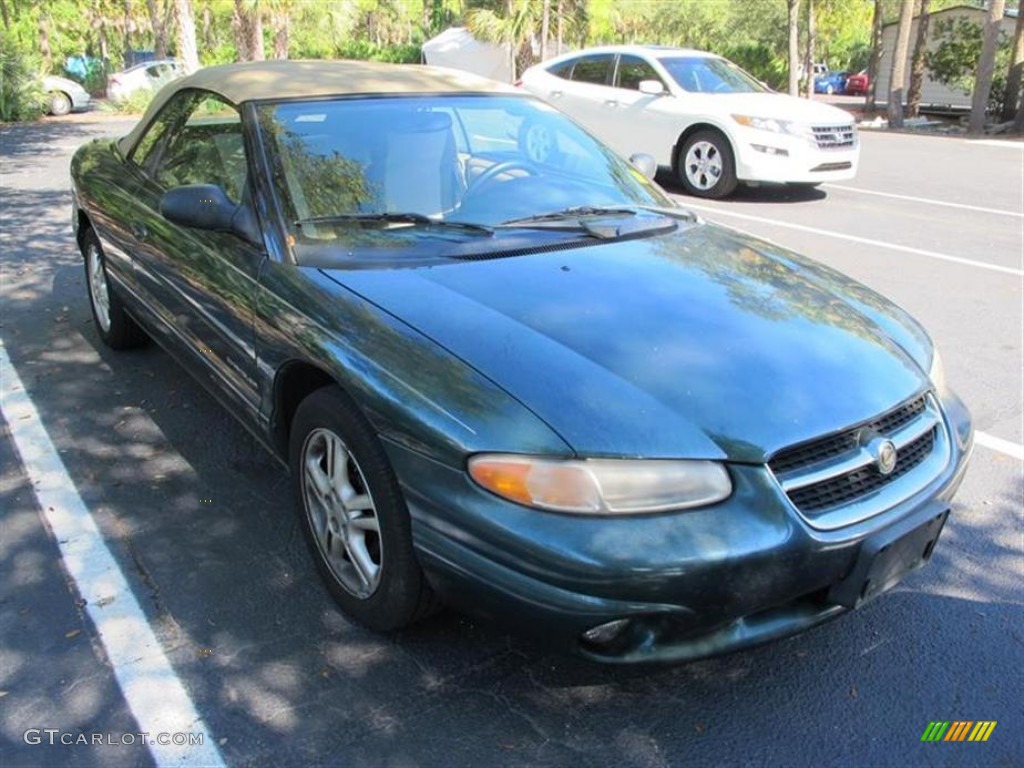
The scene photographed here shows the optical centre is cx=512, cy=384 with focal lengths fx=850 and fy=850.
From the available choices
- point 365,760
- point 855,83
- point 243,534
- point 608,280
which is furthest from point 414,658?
point 855,83

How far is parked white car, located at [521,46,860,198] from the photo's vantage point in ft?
30.2

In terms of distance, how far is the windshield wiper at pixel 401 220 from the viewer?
289cm

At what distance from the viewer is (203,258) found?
3.19 meters

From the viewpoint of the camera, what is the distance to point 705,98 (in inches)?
380

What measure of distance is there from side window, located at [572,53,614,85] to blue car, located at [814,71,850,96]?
142ft

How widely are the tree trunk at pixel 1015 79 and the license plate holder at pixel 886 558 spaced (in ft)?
75.1

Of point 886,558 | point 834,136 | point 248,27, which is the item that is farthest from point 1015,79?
point 886,558

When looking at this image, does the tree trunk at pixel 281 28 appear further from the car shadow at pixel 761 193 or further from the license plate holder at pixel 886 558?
the license plate holder at pixel 886 558

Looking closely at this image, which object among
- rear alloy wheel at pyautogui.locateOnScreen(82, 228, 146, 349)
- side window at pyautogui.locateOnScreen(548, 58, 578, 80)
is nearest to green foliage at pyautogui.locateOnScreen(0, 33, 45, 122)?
side window at pyautogui.locateOnScreen(548, 58, 578, 80)

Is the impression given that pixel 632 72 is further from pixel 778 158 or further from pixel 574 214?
pixel 574 214

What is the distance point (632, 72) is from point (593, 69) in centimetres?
66

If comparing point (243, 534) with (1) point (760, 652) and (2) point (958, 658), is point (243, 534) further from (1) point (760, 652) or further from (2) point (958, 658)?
(2) point (958, 658)

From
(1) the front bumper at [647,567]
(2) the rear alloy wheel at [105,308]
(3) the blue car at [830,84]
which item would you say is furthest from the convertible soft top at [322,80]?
(3) the blue car at [830,84]

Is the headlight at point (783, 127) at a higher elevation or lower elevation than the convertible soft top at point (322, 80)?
lower
